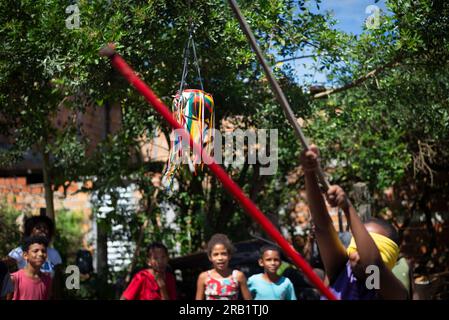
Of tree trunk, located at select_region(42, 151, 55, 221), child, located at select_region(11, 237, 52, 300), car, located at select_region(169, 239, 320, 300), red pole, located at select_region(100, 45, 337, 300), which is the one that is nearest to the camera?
red pole, located at select_region(100, 45, 337, 300)

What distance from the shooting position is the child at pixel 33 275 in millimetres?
5293

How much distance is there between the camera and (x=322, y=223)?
255cm

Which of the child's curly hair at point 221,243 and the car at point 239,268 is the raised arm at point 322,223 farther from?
the car at point 239,268

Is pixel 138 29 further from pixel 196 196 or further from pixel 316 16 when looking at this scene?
pixel 196 196

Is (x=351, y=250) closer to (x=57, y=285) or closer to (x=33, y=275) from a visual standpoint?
(x=33, y=275)

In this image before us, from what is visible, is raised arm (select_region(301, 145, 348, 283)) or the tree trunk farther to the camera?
the tree trunk

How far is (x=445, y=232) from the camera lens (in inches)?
372

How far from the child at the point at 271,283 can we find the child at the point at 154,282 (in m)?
0.71

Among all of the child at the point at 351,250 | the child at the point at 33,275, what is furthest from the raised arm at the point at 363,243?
the child at the point at 33,275

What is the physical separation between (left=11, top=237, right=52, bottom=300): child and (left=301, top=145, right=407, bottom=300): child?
3.15m

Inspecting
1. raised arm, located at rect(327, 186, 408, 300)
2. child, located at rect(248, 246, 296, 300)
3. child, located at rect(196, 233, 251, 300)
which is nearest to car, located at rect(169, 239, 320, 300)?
child, located at rect(248, 246, 296, 300)

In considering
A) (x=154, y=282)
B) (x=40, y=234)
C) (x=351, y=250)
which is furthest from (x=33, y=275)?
(x=351, y=250)

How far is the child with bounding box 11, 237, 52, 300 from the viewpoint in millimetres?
5293

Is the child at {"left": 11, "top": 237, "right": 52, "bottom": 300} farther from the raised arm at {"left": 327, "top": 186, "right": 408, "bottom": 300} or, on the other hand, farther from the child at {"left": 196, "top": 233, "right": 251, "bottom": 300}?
the raised arm at {"left": 327, "top": 186, "right": 408, "bottom": 300}
